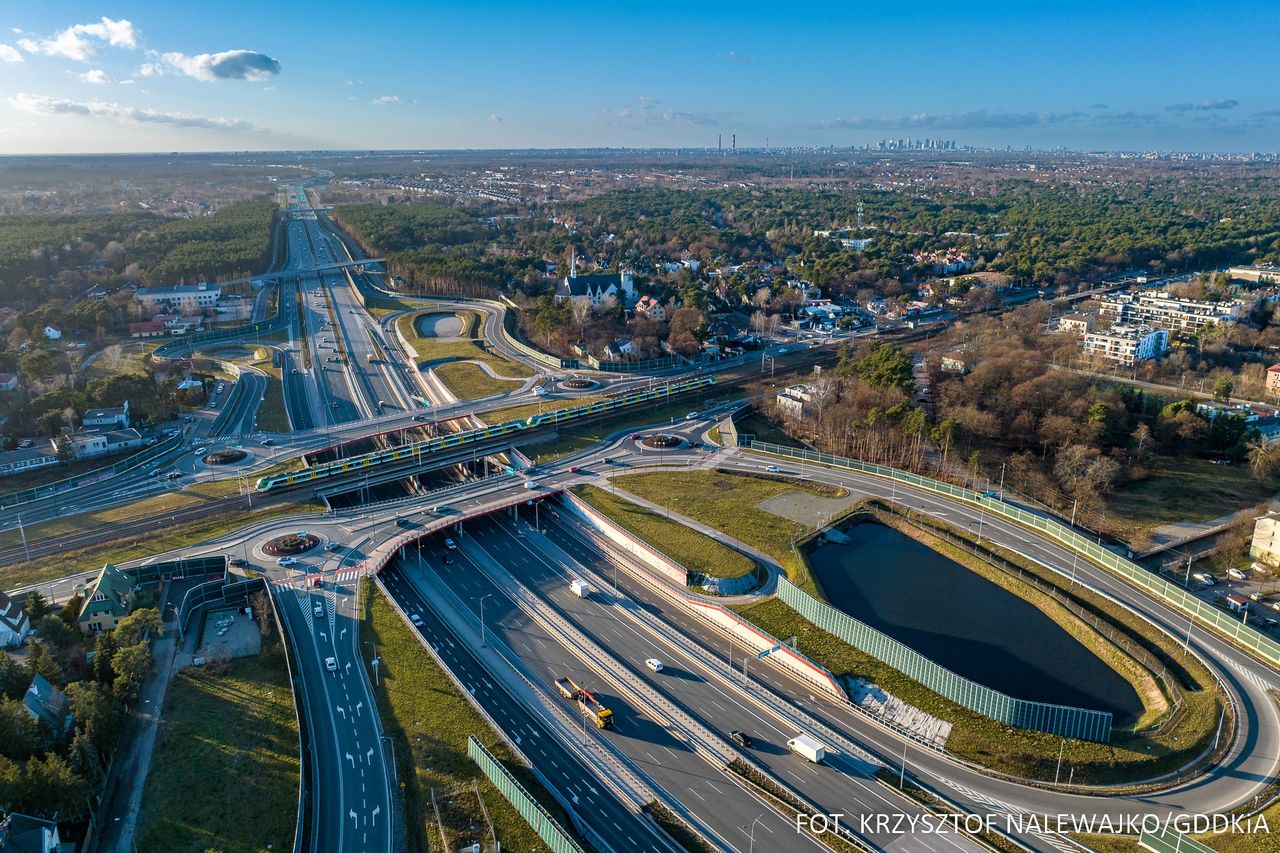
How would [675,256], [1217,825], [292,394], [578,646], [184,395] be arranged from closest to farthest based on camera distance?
[1217,825]
[578,646]
[184,395]
[292,394]
[675,256]

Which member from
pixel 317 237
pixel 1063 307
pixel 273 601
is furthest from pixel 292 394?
A: pixel 317 237

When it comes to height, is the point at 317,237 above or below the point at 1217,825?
above

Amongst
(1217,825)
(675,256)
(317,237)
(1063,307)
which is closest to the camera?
(1217,825)

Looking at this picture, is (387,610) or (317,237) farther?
(317,237)

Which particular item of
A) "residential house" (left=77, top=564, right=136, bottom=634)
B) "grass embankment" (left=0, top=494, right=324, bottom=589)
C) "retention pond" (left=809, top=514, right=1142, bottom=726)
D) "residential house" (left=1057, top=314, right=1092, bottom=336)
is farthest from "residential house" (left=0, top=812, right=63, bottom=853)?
"residential house" (left=1057, top=314, right=1092, bottom=336)

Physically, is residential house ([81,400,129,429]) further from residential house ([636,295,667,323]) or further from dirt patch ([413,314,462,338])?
residential house ([636,295,667,323])

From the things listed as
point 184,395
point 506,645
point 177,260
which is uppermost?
point 177,260

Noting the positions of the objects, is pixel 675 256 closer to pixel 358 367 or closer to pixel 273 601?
pixel 358 367
